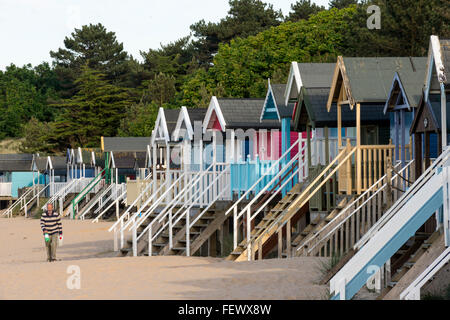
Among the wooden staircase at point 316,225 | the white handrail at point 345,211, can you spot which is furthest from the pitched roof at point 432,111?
the wooden staircase at point 316,225

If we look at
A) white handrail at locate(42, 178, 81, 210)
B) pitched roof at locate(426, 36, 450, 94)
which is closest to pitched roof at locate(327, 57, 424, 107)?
pitched roof at locate(426, 36, 450, 94)

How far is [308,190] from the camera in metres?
23.4

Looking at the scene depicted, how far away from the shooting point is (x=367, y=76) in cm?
2344

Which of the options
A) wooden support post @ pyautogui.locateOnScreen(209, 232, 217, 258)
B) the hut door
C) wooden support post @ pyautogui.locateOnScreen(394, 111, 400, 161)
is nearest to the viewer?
wooden support post @ pyautogui.locateOnScreen(394, 111, 400, 161)

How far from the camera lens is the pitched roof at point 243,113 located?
29.2 meters

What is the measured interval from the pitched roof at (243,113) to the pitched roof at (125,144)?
29414mm

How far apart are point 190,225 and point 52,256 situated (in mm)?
3954

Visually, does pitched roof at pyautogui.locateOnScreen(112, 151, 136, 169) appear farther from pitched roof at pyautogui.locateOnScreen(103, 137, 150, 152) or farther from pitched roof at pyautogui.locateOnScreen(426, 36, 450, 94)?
pitched roof at pyautogui.locateOnScreen(426, 36, 450, 94)

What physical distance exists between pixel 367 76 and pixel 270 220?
4.38 metres

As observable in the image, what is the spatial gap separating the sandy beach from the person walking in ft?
6.98

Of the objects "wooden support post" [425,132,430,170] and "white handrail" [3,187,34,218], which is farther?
"white handrail" [3,187,34,218]

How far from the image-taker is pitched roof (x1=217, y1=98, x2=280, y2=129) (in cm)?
2920

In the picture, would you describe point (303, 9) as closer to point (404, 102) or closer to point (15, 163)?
point (15, 163)
